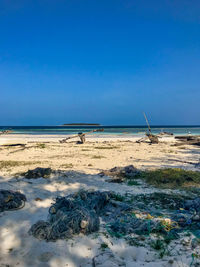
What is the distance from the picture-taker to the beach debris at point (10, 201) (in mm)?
5008

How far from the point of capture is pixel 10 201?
5.13m

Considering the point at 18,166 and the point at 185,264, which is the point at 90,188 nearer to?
the point at 185,264

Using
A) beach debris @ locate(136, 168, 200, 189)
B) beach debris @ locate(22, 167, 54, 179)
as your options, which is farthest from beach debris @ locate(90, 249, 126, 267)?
beach debris @ locate(22, 167, 54, 179)

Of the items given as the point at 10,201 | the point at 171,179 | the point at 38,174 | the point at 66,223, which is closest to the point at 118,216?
the point at 66,223

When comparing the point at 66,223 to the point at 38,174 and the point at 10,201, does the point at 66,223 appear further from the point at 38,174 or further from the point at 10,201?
the point at 38,174

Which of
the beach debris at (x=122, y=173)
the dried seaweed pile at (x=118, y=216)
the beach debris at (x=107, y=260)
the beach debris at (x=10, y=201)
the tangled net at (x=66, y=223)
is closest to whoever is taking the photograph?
the beach debris at (x=107, y=260)

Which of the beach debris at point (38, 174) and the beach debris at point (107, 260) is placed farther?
the beach debris at point (38, 174)

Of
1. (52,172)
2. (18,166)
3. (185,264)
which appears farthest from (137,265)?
(18,166)

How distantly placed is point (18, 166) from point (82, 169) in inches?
123

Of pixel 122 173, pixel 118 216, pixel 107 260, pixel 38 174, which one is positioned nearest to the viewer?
pixel 107 260

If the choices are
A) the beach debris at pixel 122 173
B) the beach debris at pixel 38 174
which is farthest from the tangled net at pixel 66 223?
the beach debris at pixel 122 173

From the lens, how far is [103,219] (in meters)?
4.62

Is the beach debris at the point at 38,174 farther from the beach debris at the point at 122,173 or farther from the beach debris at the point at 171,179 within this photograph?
the beach debris at the point at 171,179

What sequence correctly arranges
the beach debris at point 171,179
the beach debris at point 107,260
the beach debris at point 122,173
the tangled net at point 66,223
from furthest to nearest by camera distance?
the beach debris at point 122,173
the beach debris at point 171,179
the tangled net at point 66,223
the beach debris at point 107,260
